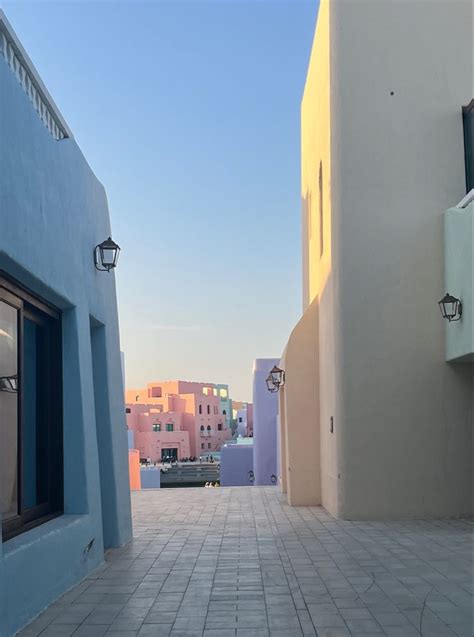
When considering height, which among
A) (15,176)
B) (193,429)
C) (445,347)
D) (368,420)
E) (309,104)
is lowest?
(193,429)

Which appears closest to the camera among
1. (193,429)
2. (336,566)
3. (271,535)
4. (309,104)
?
(336,566)

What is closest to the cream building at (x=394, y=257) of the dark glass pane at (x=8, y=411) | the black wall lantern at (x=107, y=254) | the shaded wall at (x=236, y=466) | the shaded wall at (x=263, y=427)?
the black wall lantern at (x=107, y=254)

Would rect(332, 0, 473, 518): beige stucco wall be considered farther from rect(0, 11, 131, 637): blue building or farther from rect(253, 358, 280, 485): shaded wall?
rect(253, 358, 280, 485): shaded wall

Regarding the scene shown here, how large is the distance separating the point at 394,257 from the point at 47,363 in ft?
17.8

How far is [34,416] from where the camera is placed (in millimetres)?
6004

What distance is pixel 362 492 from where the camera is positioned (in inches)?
366

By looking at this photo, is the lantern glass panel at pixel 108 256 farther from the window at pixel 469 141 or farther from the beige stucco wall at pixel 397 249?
the window at pixel 469 141

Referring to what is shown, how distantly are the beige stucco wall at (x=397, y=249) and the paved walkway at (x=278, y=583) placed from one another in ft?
2.75

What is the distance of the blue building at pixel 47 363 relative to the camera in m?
4.67

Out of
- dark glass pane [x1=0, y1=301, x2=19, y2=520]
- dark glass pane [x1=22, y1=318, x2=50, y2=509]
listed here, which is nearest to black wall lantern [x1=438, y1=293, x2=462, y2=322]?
dark glass pane [x1=22, y1=318, x2=50, y2=509]

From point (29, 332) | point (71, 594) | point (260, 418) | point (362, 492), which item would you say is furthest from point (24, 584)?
point (260, 418)

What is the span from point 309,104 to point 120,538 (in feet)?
30.3

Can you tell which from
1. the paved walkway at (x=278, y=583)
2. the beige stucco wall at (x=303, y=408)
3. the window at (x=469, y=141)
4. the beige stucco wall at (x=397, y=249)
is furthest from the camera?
the beige stucco wall at (x=303, y=408)

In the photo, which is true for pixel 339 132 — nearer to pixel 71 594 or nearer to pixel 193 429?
pixel 71 594
